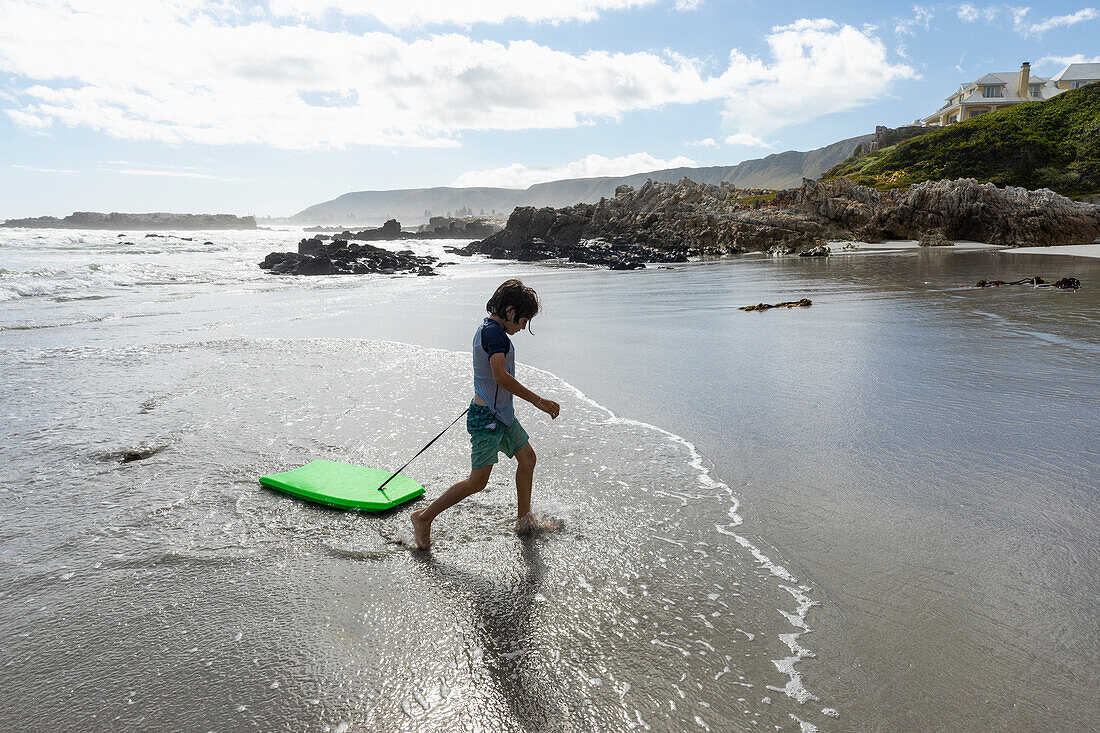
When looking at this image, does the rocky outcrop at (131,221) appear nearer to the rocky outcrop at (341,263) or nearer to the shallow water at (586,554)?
the rocky outcrop at (341,263)

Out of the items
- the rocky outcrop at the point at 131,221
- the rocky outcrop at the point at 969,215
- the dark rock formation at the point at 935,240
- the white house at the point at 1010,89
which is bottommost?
the dark rock formation at the point at 935,240

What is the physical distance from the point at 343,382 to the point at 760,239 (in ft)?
122

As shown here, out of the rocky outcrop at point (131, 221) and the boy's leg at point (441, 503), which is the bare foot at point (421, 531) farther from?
the rocky outcrop at point (131, 221)

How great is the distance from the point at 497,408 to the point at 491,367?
26 centimetres

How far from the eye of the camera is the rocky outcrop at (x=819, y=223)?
3516 cm

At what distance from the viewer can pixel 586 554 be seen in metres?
3.43

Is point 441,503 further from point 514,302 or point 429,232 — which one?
point 429,232

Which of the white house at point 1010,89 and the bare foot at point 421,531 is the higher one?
the white house at point 1010,89

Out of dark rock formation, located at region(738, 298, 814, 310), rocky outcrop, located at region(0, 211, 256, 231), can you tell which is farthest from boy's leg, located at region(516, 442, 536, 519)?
rocky outcrop, located at region(0, 211, 256, 231)

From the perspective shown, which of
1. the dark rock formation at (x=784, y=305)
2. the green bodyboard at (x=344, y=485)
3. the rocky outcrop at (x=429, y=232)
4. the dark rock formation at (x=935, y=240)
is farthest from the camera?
the rocky outcrop at (x=429, y=232)

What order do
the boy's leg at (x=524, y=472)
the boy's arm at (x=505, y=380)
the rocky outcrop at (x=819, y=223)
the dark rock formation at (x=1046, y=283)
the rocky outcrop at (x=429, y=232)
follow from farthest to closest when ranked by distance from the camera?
1. the rocky outcrop at (x=429, y=232)
2. the rocky outcrop at (x=819, y=223)
3. the dark rock formation at (x=1046, y=283)
4. the boy's leg at (x=524, y=472)
5. the boy's arm at (x=505, y=380)

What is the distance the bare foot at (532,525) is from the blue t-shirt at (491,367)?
60 cm

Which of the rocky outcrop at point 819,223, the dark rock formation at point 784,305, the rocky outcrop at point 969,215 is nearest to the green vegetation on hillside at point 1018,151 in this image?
the rocky outcrop at point 819,223

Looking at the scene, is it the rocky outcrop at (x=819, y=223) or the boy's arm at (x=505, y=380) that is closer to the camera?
the boy's arm at (x=505, y=380)
